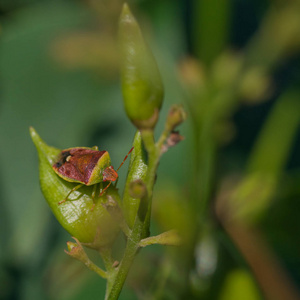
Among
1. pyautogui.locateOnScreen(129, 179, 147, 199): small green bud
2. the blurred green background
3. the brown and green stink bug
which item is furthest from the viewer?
the blurred green background

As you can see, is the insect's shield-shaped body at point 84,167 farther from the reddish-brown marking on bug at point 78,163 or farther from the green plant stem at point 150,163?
the green plant stem at point 150,163

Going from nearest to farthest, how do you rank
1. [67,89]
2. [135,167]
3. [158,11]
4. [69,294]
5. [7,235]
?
[135,167], [69,294], [7,235], [67,89], [158,11]

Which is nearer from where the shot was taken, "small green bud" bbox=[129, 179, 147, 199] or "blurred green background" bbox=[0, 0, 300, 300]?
"small green bud" bbox=[129, 179, 147, 199]

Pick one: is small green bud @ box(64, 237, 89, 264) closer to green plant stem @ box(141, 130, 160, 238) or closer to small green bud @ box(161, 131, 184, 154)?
green plant stem @ box(141, 130, 160, 238)

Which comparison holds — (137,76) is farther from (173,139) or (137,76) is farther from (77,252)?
(77,252)

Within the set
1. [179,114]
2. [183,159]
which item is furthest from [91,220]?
[183,159]

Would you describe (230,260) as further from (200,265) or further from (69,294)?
(69,294)

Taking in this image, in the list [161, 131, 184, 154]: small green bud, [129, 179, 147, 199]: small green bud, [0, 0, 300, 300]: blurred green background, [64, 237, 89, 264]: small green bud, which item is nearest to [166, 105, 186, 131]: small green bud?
[161, 131, 184, 154]: small green bud

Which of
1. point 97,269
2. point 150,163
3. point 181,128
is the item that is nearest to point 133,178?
point 150,163
